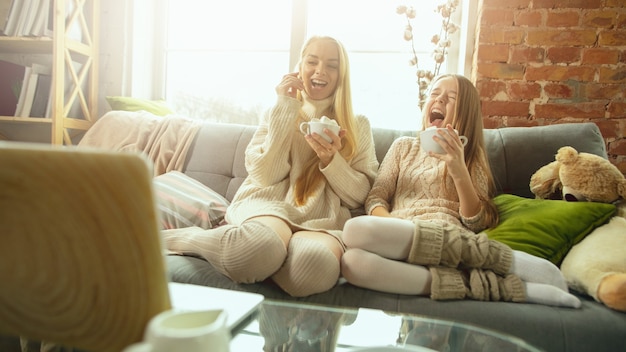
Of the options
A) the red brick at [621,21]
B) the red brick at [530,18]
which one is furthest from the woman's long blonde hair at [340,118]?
the red brick at [621,21]

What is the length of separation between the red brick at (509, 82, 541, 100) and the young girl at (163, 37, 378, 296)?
0.77m

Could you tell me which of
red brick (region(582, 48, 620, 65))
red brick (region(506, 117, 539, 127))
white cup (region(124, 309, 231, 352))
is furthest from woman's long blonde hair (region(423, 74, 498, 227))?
white cup (region(124, 309, 231, 352))

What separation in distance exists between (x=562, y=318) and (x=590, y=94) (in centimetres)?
130

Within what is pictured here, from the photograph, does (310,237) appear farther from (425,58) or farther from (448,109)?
(425,58)

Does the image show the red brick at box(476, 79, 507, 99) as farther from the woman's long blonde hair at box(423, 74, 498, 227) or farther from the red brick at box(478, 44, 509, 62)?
the woman's long blonde hair at box(423, 74, 498, 227)

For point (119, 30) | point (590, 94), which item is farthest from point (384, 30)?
point (119, 30)

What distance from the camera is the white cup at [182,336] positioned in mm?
261

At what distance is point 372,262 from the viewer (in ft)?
3.49

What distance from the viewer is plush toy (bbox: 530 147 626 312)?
1.00 meters

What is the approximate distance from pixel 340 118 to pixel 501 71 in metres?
0.87

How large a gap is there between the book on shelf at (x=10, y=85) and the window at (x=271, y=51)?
76 cm

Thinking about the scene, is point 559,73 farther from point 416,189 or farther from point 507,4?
point 416,189

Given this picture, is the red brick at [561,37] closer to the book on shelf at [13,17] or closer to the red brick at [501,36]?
the red brick at [501,36]

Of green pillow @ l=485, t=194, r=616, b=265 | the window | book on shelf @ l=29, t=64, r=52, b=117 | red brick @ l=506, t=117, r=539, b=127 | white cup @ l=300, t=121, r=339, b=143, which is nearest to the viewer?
green pillow @ l=485, t=194, r=616, b=265
